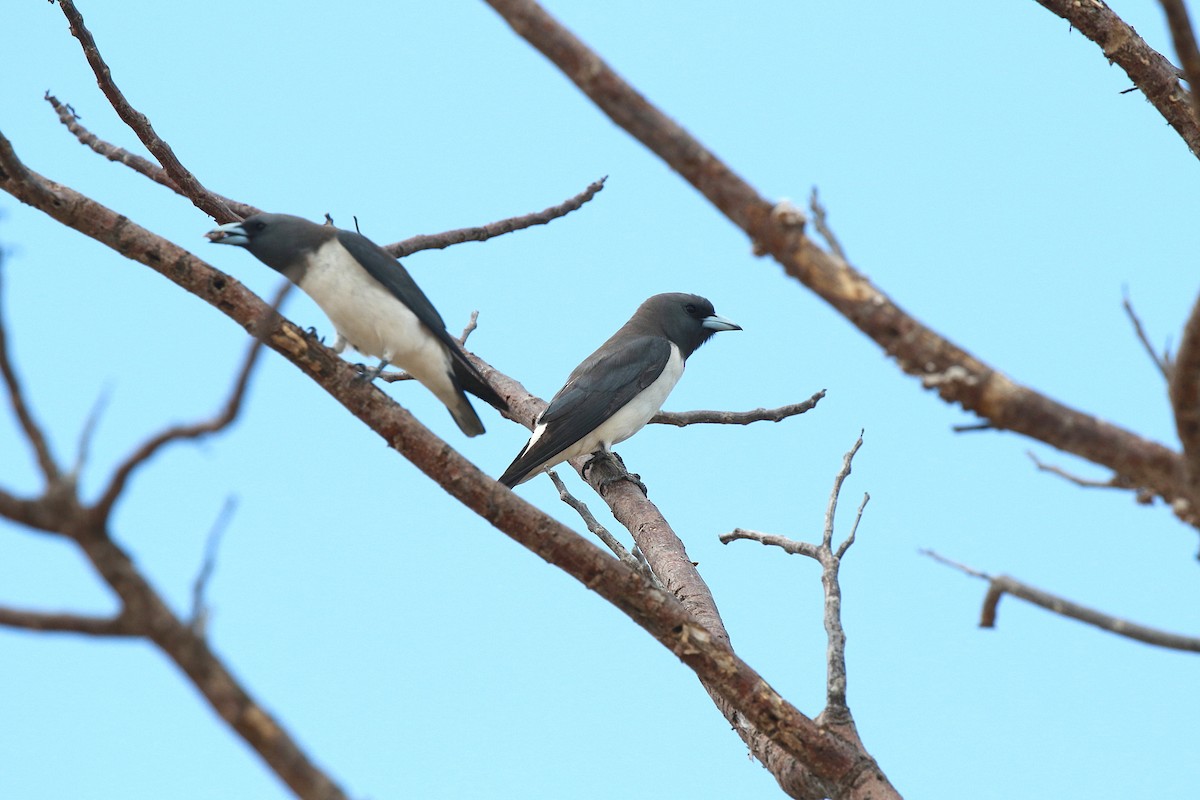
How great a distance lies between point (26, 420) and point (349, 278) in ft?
11.3

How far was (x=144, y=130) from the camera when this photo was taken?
→ 243 inches

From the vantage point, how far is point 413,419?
4285 mm

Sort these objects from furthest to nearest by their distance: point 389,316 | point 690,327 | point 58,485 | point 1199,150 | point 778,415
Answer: point 690,327 < point 778,415 < point 389,316 < point 1199,150 < point 58,485

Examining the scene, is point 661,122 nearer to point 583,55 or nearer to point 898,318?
point 583,55

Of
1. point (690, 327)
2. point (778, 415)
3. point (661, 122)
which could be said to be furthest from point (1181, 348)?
point (690, 327)

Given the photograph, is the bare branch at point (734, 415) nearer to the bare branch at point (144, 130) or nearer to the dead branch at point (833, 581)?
the dead branch at point (833, 581)

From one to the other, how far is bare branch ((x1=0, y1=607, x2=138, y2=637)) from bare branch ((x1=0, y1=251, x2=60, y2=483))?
23 centimetres

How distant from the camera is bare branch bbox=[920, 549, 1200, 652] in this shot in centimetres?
267

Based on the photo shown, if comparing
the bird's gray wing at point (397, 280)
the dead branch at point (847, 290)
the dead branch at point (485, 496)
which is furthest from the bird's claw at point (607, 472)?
the dead branch at point (847, 290)

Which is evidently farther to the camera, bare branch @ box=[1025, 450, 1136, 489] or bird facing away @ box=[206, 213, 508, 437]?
bird facing away @ box=[206, 213, 508, 437]

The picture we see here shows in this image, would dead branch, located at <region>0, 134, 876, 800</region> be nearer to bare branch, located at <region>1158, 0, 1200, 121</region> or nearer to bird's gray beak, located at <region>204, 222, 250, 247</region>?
bird's gray beak, located at <region>204, 222, 250, 247</region>

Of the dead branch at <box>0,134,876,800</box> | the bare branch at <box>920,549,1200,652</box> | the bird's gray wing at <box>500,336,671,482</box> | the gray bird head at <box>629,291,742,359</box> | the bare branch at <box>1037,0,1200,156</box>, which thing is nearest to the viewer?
the bare branch at <box>920,549,1200,652</box>

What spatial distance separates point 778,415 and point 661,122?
4117 millimetres

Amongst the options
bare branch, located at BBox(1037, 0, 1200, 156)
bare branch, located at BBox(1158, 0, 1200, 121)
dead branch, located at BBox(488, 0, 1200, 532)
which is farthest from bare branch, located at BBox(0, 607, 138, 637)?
bare branch, located at BBox(1037, 0, 1200, 156)
